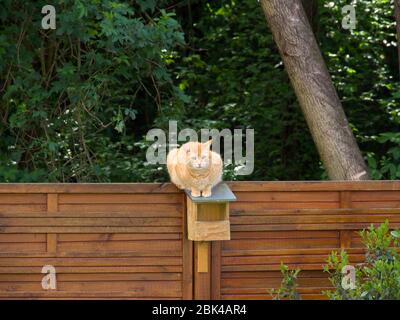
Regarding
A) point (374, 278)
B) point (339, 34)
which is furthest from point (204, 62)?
point (374, 278)

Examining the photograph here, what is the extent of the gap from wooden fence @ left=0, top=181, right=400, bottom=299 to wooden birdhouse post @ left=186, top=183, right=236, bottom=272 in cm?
16

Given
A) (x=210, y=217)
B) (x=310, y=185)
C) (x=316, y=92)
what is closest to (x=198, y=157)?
(x=210, y=217)

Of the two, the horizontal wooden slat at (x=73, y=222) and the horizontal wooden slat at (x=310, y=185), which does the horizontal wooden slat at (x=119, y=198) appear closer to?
the horizontal wooden slat at (x=73, y=222)

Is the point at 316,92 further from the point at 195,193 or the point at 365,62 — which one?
the point at 365,62

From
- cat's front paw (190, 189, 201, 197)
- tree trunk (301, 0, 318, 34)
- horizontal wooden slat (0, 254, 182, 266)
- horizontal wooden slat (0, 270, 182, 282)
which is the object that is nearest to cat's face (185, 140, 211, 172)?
cat's front paw (190, 189, 201, 197)

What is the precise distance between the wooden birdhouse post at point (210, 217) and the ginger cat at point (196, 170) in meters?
0.06

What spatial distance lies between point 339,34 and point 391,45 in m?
0.71

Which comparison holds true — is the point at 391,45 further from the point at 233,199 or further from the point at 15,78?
the point at 233,199

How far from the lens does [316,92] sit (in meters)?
6.85

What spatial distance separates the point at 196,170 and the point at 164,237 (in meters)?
0.56

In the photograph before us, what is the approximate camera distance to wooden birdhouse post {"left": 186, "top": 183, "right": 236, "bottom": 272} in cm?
541

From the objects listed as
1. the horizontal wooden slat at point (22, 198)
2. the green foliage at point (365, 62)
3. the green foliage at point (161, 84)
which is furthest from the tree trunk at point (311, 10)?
the horizontal wooden slat at point (22, 198)

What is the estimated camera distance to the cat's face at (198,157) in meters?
5.41

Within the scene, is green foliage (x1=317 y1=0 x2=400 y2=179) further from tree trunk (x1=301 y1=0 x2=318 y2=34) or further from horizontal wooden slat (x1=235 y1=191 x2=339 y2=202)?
horizontal wooden slat (x1=235 y1=191 x2=339 y2=202)
